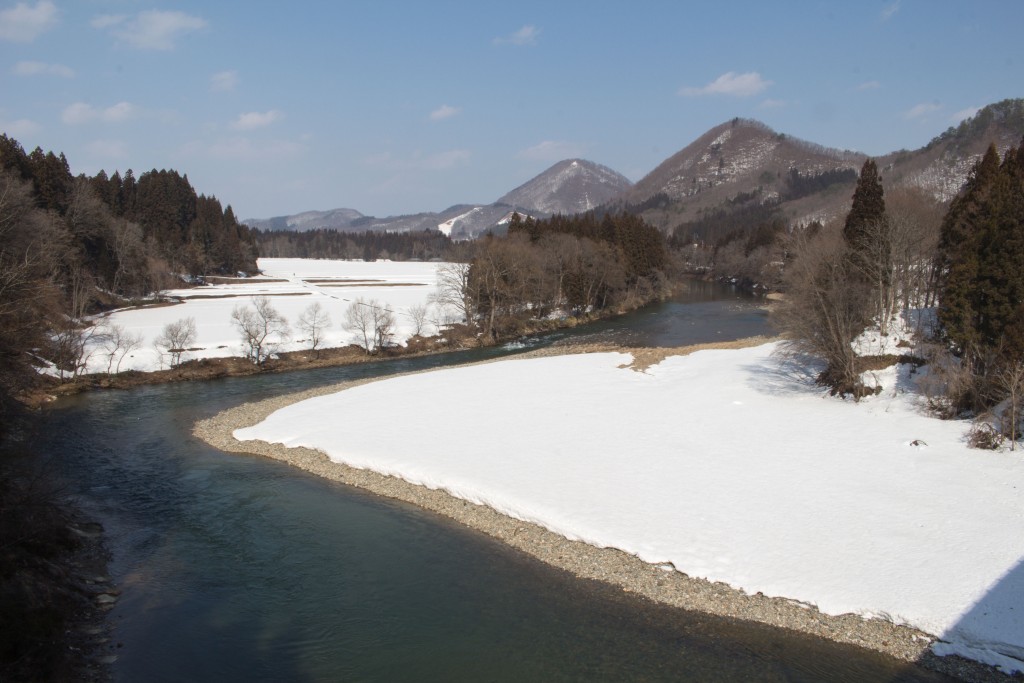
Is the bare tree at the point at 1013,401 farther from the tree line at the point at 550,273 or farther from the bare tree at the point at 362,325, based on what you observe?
the bare tree at the point at 362,325

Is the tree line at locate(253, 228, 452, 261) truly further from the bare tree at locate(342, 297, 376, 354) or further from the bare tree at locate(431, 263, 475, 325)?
the bare tree at locate(342, 297, 376, 354)

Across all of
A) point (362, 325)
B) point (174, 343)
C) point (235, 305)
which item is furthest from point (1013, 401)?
point (235, 305)

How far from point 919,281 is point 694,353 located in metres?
13.8

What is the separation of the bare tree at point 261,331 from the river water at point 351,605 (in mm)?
19435

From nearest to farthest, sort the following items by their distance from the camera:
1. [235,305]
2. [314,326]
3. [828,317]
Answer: [828,317], [314,326], [235,305]

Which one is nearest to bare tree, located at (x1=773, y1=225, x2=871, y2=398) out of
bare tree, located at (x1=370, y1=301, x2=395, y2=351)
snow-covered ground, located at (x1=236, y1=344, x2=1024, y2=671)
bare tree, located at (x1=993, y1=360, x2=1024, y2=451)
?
snow-covered ground, located at (x1=236, y1=344, x2=1024, y2=671)

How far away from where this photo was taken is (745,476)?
18766mm

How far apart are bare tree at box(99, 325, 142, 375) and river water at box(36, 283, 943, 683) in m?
17.0

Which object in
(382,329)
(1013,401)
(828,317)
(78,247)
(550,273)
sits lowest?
(1013,401)

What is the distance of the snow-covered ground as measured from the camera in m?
13.1

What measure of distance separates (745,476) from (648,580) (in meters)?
6.40

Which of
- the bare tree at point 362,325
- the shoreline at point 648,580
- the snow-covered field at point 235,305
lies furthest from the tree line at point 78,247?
the bare tree at point 362,325

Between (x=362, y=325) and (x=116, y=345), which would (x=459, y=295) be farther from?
(x=116, y=345)

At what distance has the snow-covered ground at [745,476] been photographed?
13.1 meters
